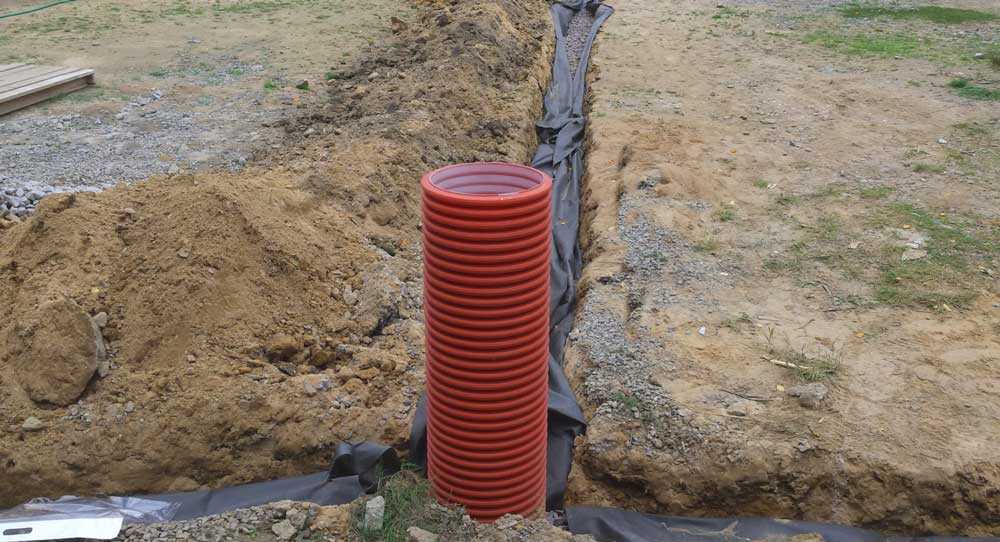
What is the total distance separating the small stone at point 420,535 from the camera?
2.95 metres

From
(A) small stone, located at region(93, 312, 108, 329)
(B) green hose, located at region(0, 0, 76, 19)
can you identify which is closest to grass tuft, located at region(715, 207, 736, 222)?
(A) small stone, located at region(93, 312, 108, 329)

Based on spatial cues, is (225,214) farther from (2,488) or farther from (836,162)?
(836,162)

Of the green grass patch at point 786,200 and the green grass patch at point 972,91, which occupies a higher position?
the green grass patch at point 972,91

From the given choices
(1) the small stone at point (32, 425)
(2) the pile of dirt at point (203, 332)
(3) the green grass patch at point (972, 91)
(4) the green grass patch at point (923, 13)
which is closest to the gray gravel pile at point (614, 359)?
(2) the pile of dirt at point (203, 332)

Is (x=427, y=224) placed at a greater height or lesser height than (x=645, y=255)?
greater

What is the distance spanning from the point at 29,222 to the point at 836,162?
20.4 ft

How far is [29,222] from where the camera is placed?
4699 millimetres

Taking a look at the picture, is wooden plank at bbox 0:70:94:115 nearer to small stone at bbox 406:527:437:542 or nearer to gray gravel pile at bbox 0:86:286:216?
gray gravel pile at bbox 0:86:286:216

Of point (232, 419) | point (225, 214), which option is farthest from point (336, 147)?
point (232, 419)

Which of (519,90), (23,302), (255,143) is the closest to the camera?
(23,302)

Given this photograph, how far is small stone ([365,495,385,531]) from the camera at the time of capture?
304cm

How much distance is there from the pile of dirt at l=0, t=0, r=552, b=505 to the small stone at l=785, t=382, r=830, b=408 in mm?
1923

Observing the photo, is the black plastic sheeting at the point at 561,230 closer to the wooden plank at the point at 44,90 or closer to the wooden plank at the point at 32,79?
the wooden plank at the point at 44,90

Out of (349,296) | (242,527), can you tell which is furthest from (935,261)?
(242,527)
